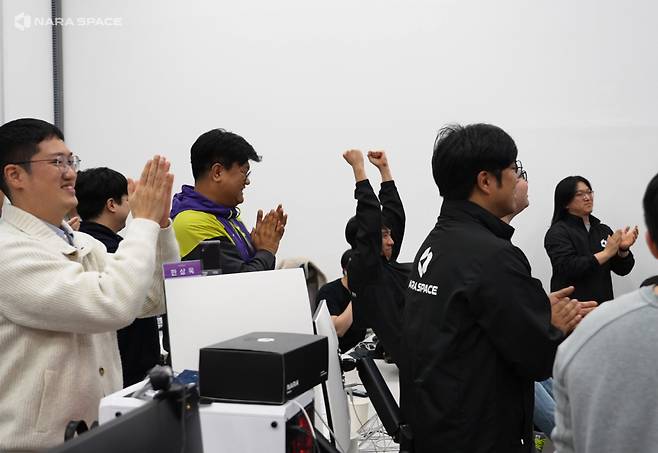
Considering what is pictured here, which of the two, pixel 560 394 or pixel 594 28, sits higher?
Answer: pixel 594 28

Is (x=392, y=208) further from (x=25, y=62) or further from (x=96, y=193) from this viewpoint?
(x=25, y=62)

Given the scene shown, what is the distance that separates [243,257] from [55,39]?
3284mm

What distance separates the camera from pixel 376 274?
209 centimetres

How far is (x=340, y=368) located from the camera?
1.95 metres

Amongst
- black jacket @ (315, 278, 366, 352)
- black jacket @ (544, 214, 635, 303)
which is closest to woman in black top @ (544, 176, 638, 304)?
black jacket @ (544, 214, 635, 303)

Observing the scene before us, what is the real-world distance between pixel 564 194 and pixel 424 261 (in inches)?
105

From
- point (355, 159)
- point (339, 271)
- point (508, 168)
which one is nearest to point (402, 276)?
point (355, 159)

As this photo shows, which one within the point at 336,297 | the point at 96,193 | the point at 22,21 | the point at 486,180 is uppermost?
the point at 22,21

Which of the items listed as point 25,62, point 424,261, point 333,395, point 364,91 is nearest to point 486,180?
point 424,261

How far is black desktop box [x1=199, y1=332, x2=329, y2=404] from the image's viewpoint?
1.20 meters

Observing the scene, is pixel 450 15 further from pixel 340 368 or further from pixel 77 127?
pixel 340 368

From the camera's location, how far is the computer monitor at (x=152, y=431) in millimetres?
720

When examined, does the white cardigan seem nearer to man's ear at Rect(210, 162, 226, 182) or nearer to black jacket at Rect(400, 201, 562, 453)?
black jacket at Rect(400, 201, 562, 453)

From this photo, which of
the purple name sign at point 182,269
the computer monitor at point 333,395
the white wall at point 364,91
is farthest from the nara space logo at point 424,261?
the white wall at point 364,91
